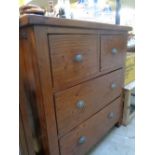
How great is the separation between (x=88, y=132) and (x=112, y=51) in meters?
0.58

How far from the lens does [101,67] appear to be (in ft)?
3.05

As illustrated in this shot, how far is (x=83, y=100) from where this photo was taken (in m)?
0.84

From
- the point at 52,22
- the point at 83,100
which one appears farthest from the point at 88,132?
the point at 52,22

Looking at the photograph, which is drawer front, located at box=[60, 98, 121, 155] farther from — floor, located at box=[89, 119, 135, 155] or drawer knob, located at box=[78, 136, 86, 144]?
floor, located at box=[89, 119, 135, 155]

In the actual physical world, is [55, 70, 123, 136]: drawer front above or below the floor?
above

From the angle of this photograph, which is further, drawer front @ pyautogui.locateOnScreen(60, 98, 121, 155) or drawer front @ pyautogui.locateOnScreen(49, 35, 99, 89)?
drawer front @ pyautogui.locateOnScreen(60, 98, 121, 155)

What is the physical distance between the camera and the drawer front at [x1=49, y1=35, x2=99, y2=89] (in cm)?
63

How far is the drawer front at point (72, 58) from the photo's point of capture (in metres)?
0.63

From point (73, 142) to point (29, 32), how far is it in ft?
2.12

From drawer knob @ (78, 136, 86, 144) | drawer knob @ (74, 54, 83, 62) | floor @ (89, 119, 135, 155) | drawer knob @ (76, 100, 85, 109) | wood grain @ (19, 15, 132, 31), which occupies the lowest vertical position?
floor @ (89, 119, 135, 155)

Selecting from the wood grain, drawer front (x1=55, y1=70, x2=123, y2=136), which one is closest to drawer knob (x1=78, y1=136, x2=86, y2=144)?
drawer front (x1=55, y1=70, x2=123, y2=136)
